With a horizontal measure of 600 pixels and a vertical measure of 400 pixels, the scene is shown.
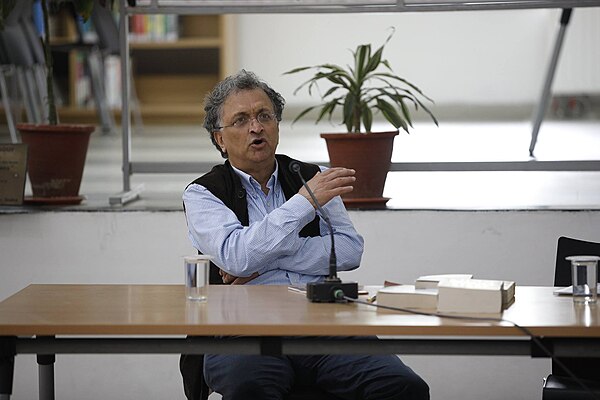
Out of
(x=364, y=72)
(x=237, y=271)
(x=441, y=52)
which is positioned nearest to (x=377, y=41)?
(x=441, y=52)

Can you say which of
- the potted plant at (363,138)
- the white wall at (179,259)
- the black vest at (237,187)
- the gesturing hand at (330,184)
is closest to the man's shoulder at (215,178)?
the black vest at (237,187)

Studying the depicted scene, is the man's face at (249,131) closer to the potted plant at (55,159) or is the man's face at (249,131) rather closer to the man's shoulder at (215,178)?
the man's shoulder at (215,178)

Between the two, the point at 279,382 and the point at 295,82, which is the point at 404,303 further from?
the point at 295,82

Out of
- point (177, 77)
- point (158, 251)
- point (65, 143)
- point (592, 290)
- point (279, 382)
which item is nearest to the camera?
point (592, 290)

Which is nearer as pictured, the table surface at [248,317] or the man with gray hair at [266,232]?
the table surface at [248,317]

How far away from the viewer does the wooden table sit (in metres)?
2.10

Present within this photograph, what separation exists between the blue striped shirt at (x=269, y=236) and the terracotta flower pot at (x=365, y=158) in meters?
1.25

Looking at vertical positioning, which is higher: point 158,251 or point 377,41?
point 377,41

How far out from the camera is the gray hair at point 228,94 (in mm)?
2998

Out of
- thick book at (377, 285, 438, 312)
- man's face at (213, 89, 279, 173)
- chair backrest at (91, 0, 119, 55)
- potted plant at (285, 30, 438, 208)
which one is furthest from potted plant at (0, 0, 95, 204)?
chair backrest at (91, 0, 119, 55)

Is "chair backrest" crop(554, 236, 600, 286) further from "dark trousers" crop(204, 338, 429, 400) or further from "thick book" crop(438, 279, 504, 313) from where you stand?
"thick book" crop(438, 279, 504, 313)

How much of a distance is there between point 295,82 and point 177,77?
112cm

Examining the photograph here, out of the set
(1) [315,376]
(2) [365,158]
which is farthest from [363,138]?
(1) [315,376]

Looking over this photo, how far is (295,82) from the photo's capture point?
996 cm
